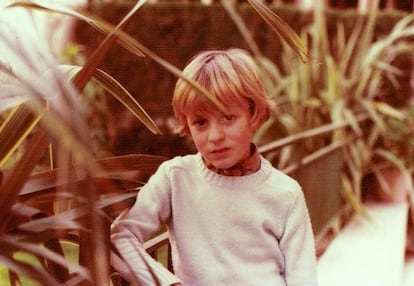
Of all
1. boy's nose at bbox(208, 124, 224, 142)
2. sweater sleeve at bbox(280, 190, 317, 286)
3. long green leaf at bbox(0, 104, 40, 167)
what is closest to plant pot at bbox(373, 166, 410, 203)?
sweater sleeve at bbox(280, 190, 317, 286)

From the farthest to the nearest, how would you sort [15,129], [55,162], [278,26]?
1. [55,162]
2. [278,26]
3. [15,129]

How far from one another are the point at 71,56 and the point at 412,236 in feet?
9.59

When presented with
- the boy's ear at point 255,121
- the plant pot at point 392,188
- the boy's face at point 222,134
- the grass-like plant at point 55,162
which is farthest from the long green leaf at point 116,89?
the plant pot at point 392,188

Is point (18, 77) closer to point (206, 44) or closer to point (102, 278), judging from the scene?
point (102, 278)

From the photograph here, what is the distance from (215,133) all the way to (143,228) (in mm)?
230

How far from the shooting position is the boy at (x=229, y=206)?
1.45 m

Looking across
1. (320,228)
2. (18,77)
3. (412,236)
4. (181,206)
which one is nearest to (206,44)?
(412,236)

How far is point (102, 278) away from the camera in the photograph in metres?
0.97

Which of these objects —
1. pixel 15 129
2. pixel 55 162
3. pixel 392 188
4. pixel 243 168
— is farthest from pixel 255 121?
pixel 392 188

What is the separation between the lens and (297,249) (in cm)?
148

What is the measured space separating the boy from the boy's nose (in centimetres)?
1

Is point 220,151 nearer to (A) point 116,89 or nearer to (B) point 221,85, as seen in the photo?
(B) point 221,85

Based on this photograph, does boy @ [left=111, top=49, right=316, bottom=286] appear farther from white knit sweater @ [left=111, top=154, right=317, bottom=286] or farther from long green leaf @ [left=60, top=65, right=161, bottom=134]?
long green leaf @ [left=60, top=65, right=161, bottom=134]

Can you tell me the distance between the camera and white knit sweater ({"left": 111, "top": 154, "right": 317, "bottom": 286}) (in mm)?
1473
